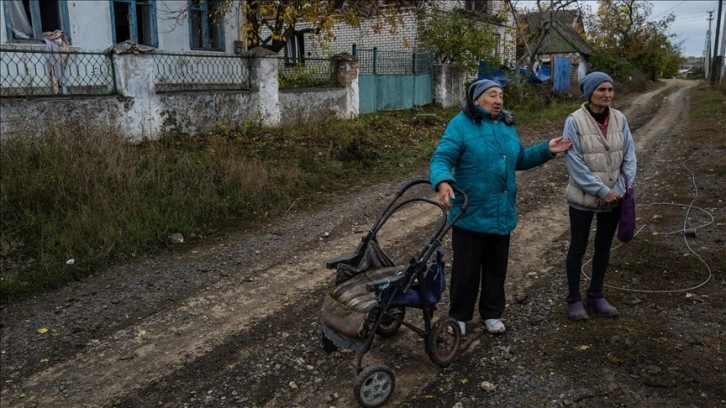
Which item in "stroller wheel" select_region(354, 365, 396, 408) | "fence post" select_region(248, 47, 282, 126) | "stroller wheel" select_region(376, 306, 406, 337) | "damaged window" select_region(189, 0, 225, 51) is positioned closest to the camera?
"stroller wheel" select_region(354, 365, 396, 408)

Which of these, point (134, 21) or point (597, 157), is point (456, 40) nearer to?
point (134, 21)

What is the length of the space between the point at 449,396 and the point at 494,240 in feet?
3.61

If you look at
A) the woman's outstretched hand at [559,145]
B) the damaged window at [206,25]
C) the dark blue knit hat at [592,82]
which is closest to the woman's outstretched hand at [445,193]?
the woman's outstretched hand at [559,145]

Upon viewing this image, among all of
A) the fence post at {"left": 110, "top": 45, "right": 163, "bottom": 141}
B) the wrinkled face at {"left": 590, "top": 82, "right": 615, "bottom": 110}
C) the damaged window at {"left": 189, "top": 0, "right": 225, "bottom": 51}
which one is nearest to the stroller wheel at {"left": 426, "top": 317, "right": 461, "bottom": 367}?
the wrinkled face at {"left": 590, "top": 82, "right": 615, "bottom": 110}

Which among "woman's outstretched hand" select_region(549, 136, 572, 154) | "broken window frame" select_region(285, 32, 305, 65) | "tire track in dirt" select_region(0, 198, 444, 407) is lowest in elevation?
"tire track in dirt" select_region(0, 198, 444, 407)

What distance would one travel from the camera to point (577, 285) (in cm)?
408

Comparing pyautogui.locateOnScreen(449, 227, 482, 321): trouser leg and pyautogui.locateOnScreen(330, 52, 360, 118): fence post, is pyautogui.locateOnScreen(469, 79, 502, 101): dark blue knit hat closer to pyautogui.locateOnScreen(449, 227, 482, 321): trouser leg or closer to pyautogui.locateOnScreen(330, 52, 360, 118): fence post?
pyautogui.locateOnScreen(449, 227, 482, 321): trouser leg

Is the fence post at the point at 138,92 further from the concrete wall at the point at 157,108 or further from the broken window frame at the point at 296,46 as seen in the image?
the broken window frame at the point at 296,46

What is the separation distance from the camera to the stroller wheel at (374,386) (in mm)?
3062

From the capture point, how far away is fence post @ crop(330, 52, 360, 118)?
44.0 ft

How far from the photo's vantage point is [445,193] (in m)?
3.25

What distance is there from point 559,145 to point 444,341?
1.56 metres

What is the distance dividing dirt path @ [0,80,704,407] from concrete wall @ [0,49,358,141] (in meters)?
3.42

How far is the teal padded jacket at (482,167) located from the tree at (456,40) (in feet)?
50.4
